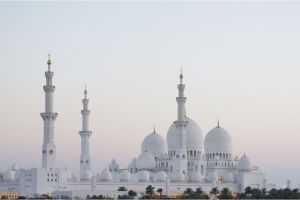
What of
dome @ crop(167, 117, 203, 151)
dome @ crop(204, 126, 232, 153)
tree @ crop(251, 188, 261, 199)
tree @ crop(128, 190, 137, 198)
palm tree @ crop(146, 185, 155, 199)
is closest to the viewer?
tree @ crop(128, 190, 137, 198)

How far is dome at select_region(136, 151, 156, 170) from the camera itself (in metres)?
149

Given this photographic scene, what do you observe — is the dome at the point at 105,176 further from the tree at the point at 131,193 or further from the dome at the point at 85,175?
the tree at the point at 131,193

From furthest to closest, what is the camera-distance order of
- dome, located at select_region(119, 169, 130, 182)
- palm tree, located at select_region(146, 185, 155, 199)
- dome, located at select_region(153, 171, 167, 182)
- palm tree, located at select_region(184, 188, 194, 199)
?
dome, located at select_region(153, 171, 167, 182) < dome, located at select_region(119, 169, 130, 182) < palm tree, located at select_region(146, 185, 155, 199) < palm tree, located at select_region(184, 188, 194, 199)

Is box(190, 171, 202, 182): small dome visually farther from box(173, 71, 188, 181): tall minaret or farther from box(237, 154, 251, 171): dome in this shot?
box(237, 154, 251, 171): dome

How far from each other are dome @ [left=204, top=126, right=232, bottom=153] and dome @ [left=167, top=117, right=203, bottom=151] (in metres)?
2.21

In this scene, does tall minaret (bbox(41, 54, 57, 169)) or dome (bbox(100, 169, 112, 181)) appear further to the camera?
dome (bbox(100, 169, 112, 181))

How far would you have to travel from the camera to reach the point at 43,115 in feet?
408

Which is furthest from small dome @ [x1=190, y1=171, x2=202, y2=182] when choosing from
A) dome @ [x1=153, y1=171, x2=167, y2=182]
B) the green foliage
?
the green foliage

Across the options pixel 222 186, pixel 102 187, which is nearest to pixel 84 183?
pixel 102 187

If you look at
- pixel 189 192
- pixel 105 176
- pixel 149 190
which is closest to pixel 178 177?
pixel 189 192

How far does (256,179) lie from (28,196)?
44.0 m

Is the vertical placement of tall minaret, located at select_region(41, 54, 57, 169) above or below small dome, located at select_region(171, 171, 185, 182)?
above

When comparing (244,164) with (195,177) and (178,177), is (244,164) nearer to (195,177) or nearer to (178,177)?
(195,177)

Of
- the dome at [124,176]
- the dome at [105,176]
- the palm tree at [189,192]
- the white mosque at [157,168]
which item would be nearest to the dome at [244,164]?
the white mosque at [157,168]
